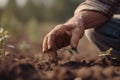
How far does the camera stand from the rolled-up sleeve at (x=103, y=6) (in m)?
3.51

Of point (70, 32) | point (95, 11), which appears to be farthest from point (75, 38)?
point (95, 11)

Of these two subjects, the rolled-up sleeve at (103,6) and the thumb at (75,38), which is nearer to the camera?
the thumb at (75,38)

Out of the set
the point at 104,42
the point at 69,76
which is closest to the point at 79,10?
the point at 104,42

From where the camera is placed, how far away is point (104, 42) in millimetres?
3771

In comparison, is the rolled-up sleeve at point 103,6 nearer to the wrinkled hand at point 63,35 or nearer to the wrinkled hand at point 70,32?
the wrinkled hand at point 70,32

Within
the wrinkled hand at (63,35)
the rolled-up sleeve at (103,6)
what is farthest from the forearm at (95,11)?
the wrinkled hand at (63,35)

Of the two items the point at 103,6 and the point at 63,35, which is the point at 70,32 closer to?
the point at 63,35

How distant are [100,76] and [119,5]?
126 centimetres

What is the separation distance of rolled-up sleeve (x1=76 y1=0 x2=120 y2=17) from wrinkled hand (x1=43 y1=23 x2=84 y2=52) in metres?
0.33

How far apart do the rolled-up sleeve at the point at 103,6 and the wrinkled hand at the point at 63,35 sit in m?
0.33

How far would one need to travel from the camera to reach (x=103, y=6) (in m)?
3.52

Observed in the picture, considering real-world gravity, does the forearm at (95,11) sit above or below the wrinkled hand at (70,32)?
above

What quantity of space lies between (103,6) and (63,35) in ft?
1.54

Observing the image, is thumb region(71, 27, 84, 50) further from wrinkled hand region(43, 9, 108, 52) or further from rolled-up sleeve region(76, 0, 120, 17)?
rolled-up sleeve region(76, 0, 120, 17)
